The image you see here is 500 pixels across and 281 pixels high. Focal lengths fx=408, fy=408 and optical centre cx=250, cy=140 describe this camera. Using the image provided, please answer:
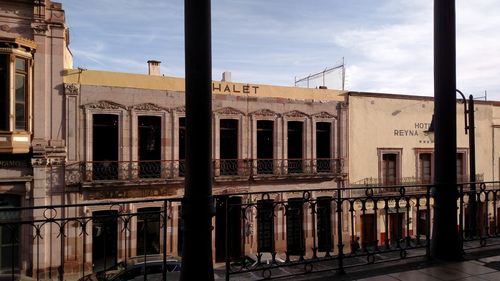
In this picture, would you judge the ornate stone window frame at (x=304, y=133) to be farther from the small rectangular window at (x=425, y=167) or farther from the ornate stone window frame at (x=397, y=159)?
the small rectangular window at (x=425, y=167)

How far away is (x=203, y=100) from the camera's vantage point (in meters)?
3.46

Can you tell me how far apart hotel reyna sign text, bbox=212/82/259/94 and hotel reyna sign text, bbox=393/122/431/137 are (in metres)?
8.39

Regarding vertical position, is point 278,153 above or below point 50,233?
above

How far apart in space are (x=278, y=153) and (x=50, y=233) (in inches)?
402

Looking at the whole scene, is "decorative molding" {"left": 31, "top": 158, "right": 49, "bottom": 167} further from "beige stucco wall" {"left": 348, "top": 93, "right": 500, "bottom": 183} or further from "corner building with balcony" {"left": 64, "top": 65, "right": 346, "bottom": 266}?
"beige stucco wall" {"left": 348, "top": 93, "right": 500, "bottom": 183}

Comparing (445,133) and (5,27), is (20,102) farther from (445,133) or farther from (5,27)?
(445,133)

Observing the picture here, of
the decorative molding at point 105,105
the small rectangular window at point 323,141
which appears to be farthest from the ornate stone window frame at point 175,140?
the small rectangular window at point 323,141

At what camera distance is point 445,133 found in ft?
15.9

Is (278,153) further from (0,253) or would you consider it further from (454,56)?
(454,56)

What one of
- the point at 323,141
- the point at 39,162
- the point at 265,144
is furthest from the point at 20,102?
the point at 323,141

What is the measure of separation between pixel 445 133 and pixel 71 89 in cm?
1438

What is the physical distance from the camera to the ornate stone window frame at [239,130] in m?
18.3

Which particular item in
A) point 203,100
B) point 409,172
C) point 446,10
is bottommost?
point 409,172

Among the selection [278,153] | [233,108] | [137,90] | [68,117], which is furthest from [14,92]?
[278,153]
